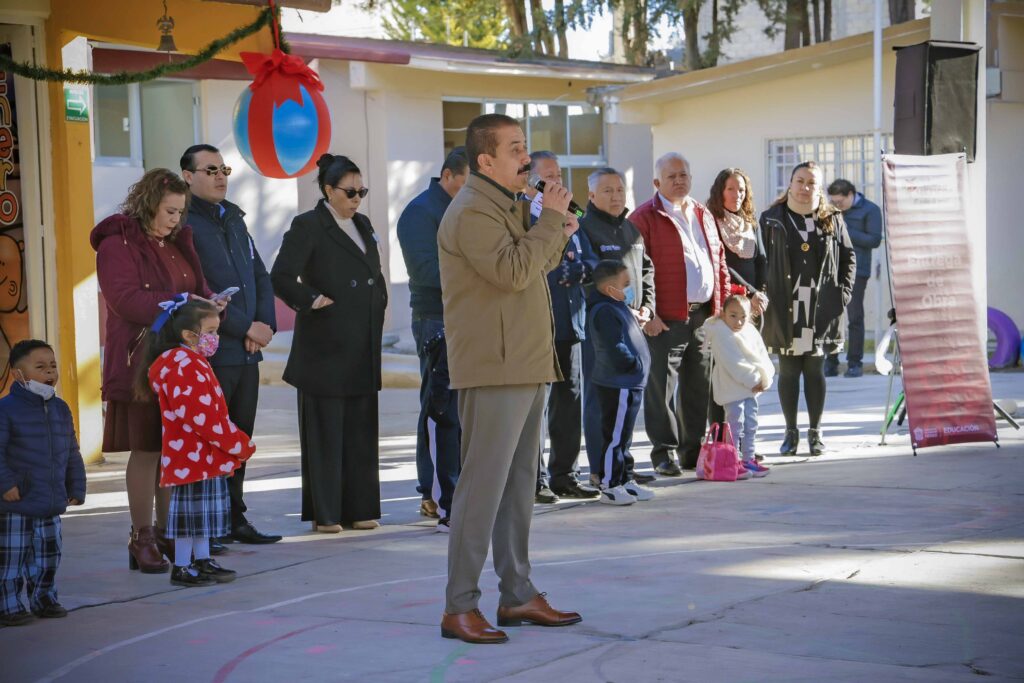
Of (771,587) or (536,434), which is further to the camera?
(771,587)

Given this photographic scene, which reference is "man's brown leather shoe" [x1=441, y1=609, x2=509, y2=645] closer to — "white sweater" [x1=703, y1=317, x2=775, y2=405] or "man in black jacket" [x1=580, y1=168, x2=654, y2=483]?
"man in black jacket" [x1=580, y1=168, x2=654, y2=483]

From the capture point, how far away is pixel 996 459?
9.55 m

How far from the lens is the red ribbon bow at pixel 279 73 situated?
8.90m

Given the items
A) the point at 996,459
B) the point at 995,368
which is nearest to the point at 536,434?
the point at 996,459

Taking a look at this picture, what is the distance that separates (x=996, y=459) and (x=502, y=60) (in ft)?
40.7

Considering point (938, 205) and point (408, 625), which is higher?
point (938, 205)

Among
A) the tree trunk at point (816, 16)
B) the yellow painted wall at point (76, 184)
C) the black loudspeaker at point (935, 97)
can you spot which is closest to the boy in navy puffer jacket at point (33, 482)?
the yellow painted wall at point (76, 184)

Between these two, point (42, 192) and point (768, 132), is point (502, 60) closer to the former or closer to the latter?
point (768, 132)

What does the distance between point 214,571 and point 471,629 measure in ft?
5.73

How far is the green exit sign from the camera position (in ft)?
34.1

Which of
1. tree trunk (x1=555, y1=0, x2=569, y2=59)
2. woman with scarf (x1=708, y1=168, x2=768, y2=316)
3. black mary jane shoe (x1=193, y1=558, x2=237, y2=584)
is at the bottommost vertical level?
black mary jane shoe (x1=193, y1=558, x2=237, y2=584)

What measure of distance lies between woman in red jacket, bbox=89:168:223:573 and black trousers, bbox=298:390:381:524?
90cm

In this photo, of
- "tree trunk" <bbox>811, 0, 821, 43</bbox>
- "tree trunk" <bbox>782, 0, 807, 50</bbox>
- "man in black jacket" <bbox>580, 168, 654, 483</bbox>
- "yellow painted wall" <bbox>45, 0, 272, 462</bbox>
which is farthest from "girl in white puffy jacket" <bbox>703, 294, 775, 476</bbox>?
"tree trunk" <bbox>811, 0, 821, 43</bbox>

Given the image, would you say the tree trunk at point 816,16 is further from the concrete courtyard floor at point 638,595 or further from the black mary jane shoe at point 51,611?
the black mary jane shoe at point 51,611
